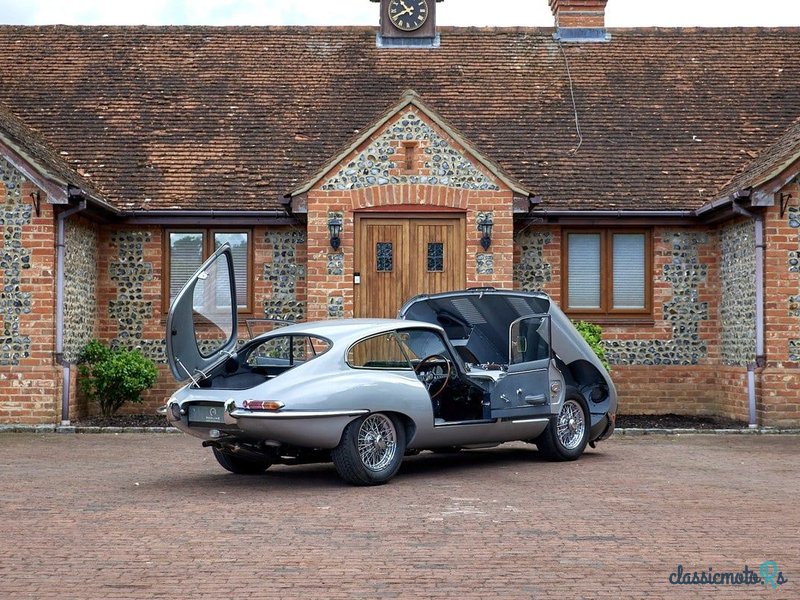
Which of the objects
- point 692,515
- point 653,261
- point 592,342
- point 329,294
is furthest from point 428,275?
point 692,515

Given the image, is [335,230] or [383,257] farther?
[383,257]

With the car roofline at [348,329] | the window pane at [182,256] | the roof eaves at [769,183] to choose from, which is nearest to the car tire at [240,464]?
the car roofline at [348,329]

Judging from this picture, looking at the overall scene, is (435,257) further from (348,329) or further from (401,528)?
(401,528)

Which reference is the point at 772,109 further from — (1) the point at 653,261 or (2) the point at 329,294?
(2) the point at 329,294

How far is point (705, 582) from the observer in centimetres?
710

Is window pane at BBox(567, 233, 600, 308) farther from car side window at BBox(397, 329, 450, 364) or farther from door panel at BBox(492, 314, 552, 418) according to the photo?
car side window at BBox(397, 329, 450, 364)

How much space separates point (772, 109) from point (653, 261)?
13.9 feet

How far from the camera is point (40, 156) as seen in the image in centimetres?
1889

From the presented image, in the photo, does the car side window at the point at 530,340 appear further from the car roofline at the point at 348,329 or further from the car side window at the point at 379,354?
the car side window at the point at 379,354

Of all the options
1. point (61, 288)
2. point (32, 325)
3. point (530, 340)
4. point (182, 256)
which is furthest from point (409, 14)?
point (530, 340)

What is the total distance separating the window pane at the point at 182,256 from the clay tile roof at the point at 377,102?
2.51 ft

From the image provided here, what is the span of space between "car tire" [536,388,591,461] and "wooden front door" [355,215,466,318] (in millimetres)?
6044

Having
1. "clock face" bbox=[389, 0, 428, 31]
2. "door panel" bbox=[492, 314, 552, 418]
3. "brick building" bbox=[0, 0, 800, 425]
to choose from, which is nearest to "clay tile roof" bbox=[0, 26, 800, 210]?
"brick building" bbox=[0, 0, 800, 425]

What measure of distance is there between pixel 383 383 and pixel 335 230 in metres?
8.20
